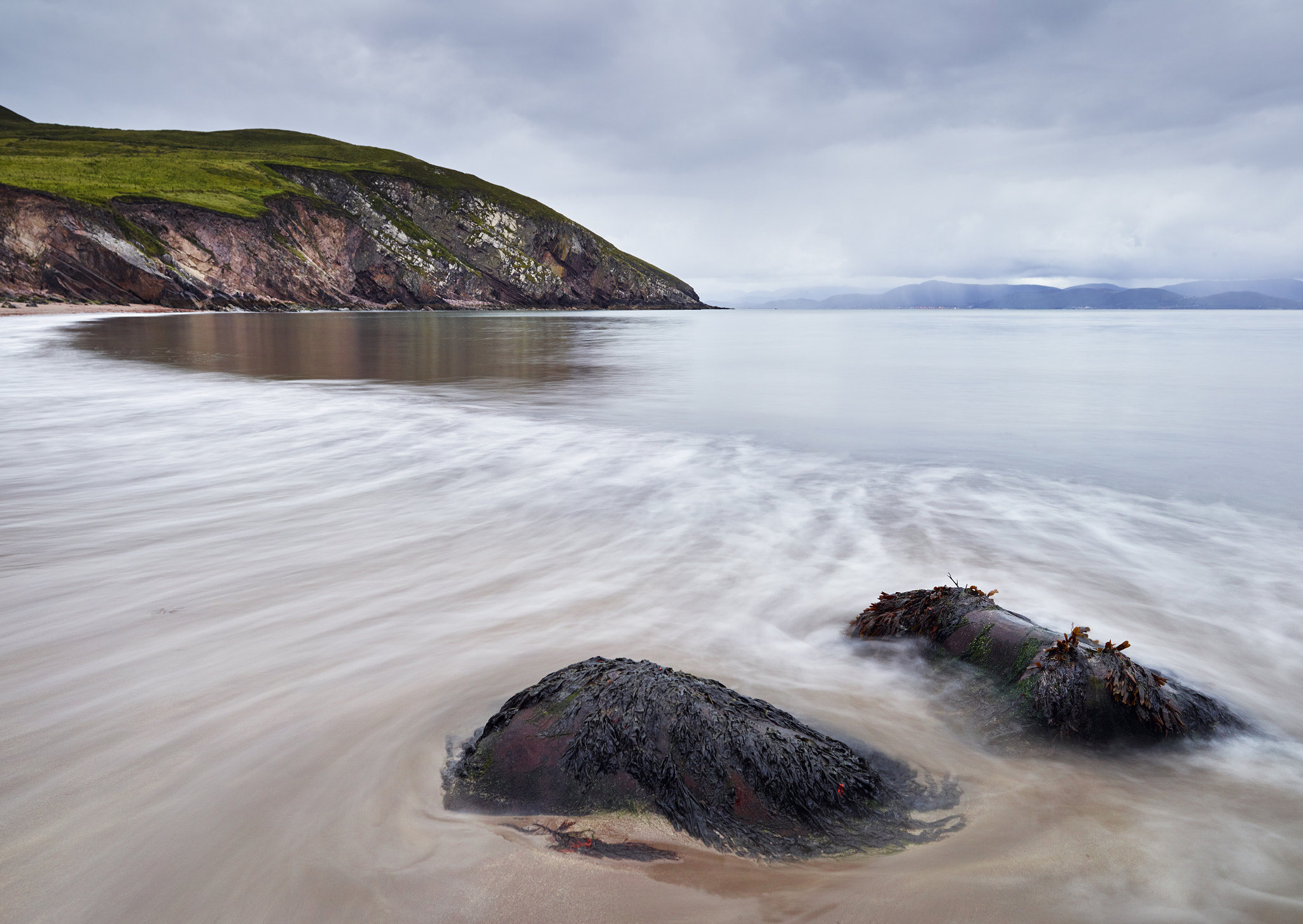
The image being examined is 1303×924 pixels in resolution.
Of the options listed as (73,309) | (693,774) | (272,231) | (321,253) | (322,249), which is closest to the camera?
(693,774)

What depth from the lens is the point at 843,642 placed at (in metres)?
3.80

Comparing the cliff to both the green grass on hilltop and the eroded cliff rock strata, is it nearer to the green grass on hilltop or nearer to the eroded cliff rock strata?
the eroded cliff rock strata

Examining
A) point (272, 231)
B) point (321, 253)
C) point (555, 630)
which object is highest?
point (272, 231)

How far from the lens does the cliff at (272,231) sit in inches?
2042

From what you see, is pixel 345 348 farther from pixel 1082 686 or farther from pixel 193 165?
pixel 193 165

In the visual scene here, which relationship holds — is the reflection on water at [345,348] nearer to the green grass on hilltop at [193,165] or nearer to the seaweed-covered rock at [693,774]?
the seaweed-covered rock at [693,774]

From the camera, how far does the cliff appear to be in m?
51.9

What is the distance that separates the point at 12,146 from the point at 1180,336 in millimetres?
125006

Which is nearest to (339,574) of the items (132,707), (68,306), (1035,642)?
(132,707)

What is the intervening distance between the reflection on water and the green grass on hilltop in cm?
3395

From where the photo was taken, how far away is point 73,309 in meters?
47.4

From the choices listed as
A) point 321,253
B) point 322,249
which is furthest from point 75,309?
point 322,249

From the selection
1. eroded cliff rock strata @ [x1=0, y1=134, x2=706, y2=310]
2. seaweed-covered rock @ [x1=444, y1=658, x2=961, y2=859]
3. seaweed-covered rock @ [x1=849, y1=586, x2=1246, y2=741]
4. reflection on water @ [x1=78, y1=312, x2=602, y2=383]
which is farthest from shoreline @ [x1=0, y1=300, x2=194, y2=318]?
seaweed-covered rock @ [x1=849, y1=586, x2=1246, y2=741]

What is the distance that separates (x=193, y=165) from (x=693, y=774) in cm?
10353
